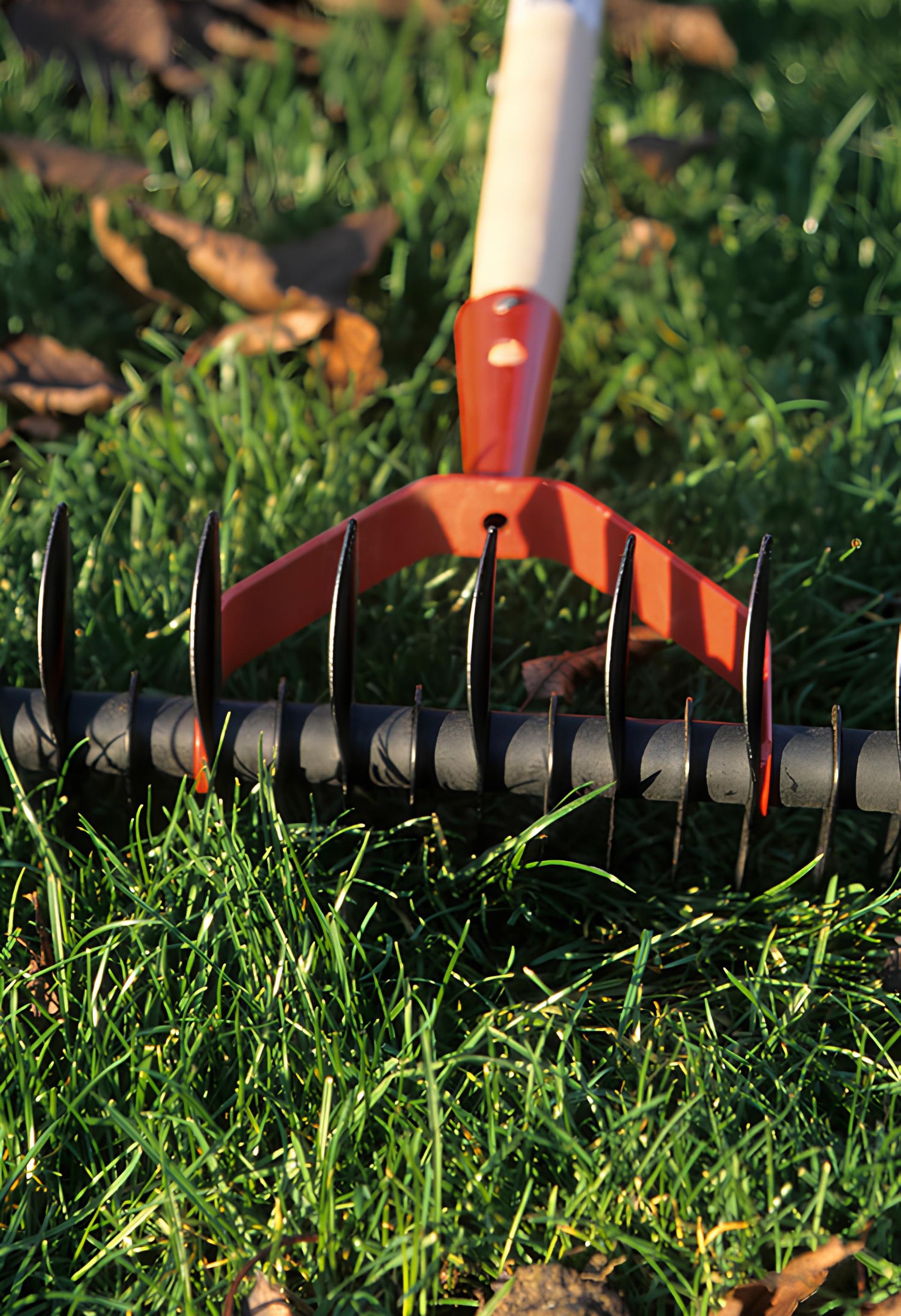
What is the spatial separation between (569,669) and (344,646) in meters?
0.48

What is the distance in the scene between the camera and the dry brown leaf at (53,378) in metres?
2.31

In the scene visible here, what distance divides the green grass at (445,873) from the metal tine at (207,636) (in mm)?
122

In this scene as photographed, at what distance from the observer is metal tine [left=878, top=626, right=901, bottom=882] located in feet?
4.63

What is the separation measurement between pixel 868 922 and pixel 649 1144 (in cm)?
52

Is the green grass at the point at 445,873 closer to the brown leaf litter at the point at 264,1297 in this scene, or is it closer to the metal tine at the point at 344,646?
the brown leaf litter at the point at 264,1297

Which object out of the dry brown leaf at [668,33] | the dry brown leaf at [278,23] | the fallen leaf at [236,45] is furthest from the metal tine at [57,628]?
the dry brown leaf at [668,33]

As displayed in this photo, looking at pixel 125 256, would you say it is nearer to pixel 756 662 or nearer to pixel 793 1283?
pixel 756 662

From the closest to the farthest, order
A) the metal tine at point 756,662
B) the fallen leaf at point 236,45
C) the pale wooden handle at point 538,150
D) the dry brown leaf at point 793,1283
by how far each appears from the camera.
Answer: the dry brown leaf at point 793,1283, the metal tine at point 756,662, the pale wooden handle at point 538,150, the fallen leaf at point 236,45

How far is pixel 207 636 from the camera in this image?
143 cm

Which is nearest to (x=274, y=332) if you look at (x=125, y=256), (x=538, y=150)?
(x=125, y=256)

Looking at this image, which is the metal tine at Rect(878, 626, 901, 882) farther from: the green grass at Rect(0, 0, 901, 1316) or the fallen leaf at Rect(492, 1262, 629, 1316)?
the fallen leaf at Rect(492, 1262, 629, 1316)

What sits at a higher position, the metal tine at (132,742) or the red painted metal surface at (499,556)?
the red painted metal surface at (499,556)

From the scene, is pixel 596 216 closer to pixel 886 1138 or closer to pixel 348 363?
pixel 348 363

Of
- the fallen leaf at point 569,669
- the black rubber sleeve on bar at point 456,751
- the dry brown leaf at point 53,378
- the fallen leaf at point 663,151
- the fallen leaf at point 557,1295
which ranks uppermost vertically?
the fallen leaf at point 663,151
